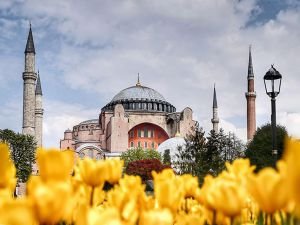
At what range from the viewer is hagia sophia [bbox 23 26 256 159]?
5225 centimetres

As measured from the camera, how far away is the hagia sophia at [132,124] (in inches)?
2057

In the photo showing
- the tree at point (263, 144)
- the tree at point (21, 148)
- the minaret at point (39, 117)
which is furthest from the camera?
the minaret at point (39, 117)

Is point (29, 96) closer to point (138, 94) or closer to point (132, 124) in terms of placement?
point (132, 124)

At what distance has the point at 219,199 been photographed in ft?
3.30

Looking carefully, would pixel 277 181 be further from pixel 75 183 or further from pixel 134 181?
pixel 75 183

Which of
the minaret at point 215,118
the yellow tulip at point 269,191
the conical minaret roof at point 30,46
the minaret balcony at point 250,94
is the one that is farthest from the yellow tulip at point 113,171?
the minaret at point 215,118

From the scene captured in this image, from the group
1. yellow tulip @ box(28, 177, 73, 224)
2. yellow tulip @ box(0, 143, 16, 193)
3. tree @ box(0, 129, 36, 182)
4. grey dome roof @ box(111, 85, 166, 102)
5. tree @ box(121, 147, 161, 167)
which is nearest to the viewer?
yellow tulip @ box(28, 177, 73, 224)

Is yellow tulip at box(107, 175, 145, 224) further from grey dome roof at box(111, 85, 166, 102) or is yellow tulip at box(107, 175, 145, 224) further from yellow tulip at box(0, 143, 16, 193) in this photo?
grey dome roof at box(111, 85, 166, 102)

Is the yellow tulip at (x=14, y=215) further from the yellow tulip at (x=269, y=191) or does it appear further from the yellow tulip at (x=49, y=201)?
the yellow tulip at (x=269, y=191)

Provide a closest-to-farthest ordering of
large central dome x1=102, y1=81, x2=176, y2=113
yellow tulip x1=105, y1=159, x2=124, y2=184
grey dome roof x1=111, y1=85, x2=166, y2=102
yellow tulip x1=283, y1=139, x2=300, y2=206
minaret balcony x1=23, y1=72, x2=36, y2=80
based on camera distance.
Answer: yellow tulip x1=283, y1=139, x2=300, y2=206 < yellow tulip x1=105, y1=159, x2=124, y2=184 < minaret balcony x1=23, y1=72, x2=36, y2=80 < large central dome x1=102, y1=81, x2=176, y2=113 < grey dome roof x1=111, y1=85, x2=166, y2=102

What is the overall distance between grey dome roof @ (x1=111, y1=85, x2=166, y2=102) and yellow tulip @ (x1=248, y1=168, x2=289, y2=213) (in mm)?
61194

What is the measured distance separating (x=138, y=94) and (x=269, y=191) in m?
62.2

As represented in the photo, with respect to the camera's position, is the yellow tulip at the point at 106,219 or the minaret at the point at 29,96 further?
the minaret at the point at 29,96

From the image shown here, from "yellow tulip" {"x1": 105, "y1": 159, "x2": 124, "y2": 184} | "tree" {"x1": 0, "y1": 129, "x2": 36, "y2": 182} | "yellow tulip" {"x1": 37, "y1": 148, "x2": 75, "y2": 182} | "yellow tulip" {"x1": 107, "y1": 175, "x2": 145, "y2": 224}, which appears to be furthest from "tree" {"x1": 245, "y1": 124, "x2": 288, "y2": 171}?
"yellow tulip" {"x1": 37, "y1": 148, "x2": 75, "y2": 182}
